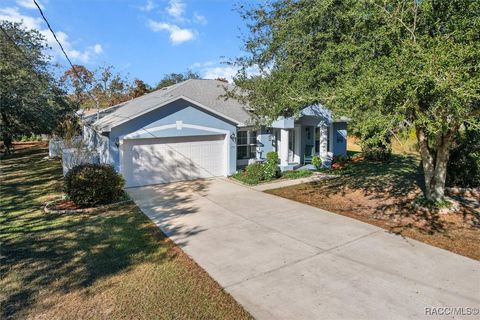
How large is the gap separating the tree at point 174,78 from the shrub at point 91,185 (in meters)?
38.9

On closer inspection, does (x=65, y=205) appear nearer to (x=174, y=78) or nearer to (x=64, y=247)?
(x=64, y=247)

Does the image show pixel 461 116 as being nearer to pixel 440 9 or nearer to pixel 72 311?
pixel 440 9

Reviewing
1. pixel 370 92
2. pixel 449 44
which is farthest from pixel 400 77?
pixel 449 44

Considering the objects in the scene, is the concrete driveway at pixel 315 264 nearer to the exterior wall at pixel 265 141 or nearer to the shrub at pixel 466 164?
the shrub at pixel 466 164

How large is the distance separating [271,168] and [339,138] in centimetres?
706

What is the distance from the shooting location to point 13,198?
1237 cm

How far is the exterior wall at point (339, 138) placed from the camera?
19.8m

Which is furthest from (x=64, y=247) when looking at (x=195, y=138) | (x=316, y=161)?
(x=316, y=161)

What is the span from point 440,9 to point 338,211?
6280 millimetres

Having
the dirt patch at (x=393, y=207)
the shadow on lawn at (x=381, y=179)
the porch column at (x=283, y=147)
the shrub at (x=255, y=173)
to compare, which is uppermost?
the porch column at (x=283, y=147)

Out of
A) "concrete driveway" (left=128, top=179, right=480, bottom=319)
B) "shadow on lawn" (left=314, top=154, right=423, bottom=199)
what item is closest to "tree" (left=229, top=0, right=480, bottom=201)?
"shadow on lawn" (left=314, top=154, right=423, bottom=199)

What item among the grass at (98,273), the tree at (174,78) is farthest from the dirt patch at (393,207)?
the tree at (174,78)

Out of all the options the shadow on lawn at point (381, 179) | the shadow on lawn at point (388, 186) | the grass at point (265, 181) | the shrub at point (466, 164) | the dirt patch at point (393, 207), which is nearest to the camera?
the dirt patch at point (393, 207)

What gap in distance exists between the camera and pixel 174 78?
5225cm
